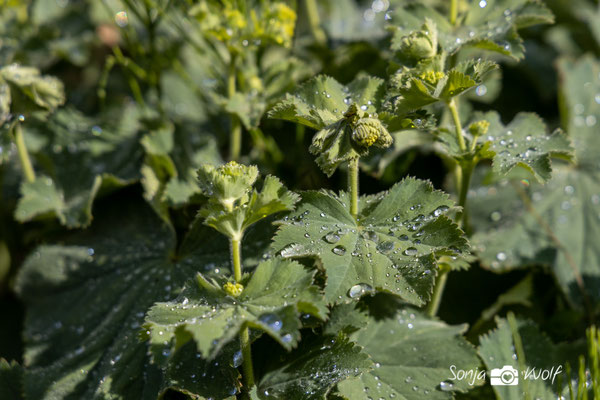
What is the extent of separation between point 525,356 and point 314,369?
505mm

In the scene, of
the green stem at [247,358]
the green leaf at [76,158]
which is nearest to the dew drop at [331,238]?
the green stem at [247,358]

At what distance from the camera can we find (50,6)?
2041 millimetres

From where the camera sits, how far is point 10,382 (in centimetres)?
127

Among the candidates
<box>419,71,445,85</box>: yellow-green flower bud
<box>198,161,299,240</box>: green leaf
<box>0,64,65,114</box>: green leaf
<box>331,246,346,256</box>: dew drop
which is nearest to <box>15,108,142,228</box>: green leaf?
<box>0,64,65,114</box>: green leaf

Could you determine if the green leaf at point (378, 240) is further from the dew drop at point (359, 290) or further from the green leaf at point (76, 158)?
the green leaf at point (76, 158)

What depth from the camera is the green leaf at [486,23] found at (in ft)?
3.92

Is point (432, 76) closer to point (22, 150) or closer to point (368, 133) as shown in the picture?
point (368, 133)

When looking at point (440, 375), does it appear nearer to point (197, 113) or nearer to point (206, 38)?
point (206, 38)

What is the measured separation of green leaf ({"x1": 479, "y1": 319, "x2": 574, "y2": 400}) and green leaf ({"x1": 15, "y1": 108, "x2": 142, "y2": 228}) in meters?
0.99

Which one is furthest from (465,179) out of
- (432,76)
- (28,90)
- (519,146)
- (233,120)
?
(28,90)

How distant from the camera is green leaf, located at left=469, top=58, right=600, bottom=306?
1.41 metres

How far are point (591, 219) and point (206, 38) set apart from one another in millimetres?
1143

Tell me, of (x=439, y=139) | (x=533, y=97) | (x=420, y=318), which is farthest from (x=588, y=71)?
(x=420, y=318)

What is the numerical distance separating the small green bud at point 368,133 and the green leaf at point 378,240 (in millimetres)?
138
